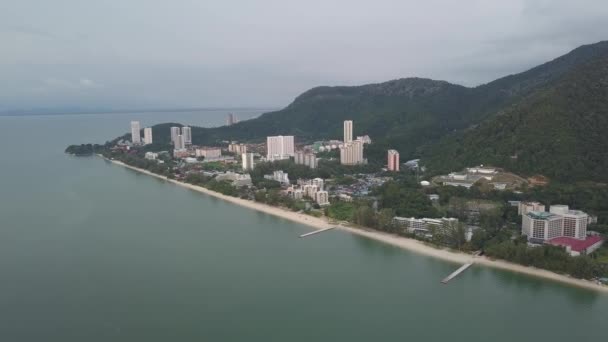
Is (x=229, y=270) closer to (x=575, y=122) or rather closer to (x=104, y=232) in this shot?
(x=104, y=232)

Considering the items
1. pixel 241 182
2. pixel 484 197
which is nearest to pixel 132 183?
pixel 241 182

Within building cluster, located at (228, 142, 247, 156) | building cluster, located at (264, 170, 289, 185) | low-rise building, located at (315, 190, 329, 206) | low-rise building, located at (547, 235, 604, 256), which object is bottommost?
low-rise building, located at (547, 235, 604, 256)

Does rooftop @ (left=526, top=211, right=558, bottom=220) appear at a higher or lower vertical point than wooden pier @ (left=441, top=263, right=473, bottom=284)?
higher

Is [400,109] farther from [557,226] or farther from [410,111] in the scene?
[557,226]

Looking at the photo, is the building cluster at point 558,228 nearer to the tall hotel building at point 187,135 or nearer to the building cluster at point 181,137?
the building cluster at point 181,137

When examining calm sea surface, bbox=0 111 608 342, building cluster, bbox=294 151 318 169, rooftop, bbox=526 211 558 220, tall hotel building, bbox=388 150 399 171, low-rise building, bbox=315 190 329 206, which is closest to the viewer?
calm sea surface, bbox=0 111 608 342

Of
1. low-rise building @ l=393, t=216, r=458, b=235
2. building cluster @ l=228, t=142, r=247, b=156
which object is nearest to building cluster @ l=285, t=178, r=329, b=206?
low-rise building @ l=393, t=216, r=458, b=235

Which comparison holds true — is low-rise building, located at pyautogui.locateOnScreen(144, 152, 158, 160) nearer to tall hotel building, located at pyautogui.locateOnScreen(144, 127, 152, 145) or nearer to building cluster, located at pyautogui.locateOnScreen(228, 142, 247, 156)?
building cluster, located at pyautogui.locateOnScreen(228, 142, 247, 156)
